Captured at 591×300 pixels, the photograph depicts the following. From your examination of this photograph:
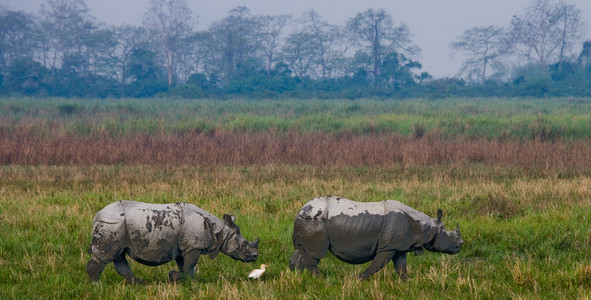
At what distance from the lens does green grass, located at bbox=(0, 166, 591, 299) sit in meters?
5.88

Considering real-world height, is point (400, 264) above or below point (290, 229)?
above

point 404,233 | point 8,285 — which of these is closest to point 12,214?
point 8,285

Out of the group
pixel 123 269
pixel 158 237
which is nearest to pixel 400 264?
pixel 158 237

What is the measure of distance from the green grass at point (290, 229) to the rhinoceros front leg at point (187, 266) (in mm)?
107

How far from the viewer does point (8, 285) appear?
6.10 m

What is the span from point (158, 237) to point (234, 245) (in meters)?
0.72

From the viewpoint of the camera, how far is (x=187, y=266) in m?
6.00

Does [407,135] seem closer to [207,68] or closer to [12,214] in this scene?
[12,214]

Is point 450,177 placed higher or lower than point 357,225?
lower

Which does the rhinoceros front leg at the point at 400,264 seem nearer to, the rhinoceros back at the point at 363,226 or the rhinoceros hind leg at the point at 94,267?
the rhinoceros back at the point at 363,226

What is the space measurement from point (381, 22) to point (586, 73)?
23.0 metres

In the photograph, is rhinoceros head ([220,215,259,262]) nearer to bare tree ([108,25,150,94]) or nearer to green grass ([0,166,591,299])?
green grass ([0,166,591,299])

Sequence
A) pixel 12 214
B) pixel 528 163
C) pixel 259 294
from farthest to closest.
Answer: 1. pixel 528 163
2. pixel 12 214
3. pixel 259 294

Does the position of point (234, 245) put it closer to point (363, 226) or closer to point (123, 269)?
point (123, 269)
